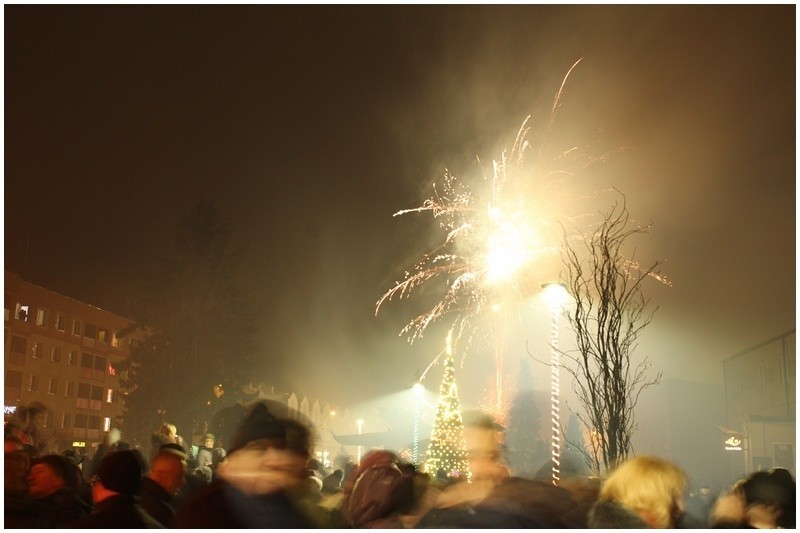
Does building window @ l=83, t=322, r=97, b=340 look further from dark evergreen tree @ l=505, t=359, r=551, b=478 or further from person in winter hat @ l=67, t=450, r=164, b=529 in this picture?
person in winter hat @ l=67, t=450, r=164, b=529

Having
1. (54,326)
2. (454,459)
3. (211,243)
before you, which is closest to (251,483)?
(454,459)

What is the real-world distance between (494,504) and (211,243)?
159ft

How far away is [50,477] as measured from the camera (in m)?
5.49

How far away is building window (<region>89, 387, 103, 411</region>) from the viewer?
76375 mm

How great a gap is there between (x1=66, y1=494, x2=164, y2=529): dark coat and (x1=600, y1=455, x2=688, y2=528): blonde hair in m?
2.69

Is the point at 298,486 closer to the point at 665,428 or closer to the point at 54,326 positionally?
the point at 665,428

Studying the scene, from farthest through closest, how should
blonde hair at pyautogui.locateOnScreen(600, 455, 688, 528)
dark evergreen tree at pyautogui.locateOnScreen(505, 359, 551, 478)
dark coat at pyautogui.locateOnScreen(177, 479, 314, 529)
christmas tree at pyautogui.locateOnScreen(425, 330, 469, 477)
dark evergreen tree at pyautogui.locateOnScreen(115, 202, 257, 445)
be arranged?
dark evergreen tree at pyautogui.locateOnScreen(505, 359, 551, 478)
dark evergreen tree at pyautogui.locateOnScreen(115, 202, 257, 445)
christmas tree at pyautogui.locateOnScreen(425, 330, 469, 477)
blonde hair at pyautogui.locateOnScreen(600, 455, 688, 528)
dark coat at pyautogui.locateOnScreen(177, 479, 314, 529)

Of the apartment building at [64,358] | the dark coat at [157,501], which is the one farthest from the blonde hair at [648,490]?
the apartment building at [64,358]

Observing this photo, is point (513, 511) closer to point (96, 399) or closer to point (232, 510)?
point (232, 510)

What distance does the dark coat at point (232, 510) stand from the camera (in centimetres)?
423

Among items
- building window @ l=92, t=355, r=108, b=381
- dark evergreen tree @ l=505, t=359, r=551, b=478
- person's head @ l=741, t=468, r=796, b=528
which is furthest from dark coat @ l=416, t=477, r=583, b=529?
building window @ l=92, t=355, r=108, b=381

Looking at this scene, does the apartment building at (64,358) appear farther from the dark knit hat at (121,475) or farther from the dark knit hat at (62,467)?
the dark knit hat at (121,475)

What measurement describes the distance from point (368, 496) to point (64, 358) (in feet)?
235

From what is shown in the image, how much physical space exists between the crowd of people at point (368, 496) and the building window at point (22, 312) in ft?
202
